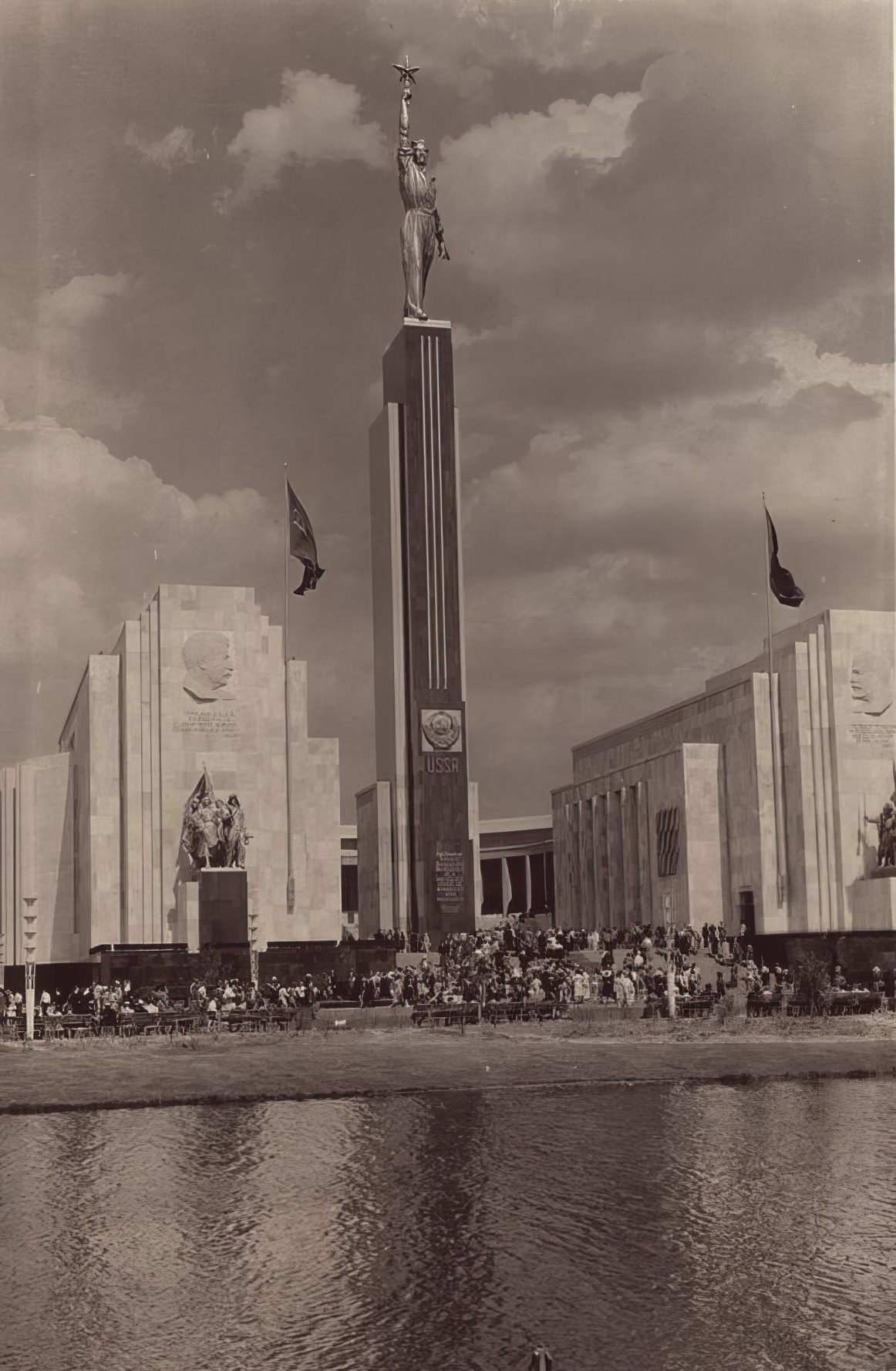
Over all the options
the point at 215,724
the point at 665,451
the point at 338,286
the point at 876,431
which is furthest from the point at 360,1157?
the point at 338,286

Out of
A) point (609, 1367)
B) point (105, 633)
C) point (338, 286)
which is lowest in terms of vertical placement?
point (609, 1367)

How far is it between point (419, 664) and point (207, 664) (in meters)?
13.6

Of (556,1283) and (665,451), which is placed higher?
(665,451)

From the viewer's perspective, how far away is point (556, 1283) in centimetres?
1154

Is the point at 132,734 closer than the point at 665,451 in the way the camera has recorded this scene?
Yes

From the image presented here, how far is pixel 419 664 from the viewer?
63.2 metres

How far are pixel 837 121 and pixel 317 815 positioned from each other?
36411 mm

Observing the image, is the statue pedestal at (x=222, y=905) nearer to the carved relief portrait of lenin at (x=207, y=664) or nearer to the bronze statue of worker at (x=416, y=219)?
the carved relief portrait of lenin at (x=207, y=664)

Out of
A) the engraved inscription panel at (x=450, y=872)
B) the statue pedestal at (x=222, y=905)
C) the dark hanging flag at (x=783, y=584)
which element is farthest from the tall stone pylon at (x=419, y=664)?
the dark hanging flag at (x=783, y=584)

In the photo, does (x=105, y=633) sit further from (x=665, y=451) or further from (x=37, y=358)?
(x=37, y=358)

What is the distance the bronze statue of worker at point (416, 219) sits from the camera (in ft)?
215

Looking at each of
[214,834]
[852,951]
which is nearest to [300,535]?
[214,834]

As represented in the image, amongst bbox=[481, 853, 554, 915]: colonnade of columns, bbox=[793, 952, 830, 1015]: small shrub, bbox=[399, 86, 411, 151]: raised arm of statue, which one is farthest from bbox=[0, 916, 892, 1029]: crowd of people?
bbox=[481, 853, 554, 915]: colonnade of columns

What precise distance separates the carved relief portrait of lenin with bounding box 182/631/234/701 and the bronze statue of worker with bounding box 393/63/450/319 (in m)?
20.8
